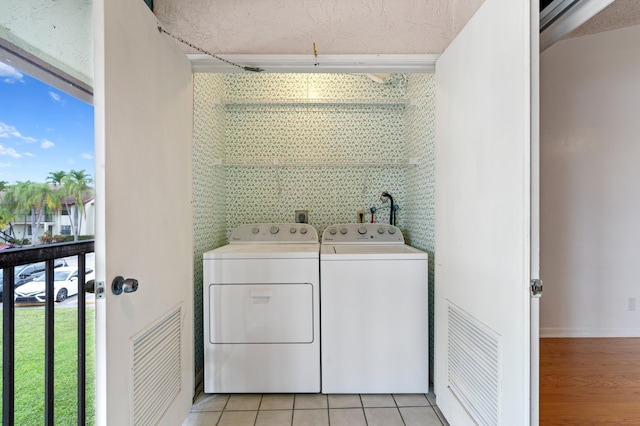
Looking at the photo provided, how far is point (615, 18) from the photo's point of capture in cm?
232

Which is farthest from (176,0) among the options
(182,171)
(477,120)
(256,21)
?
(477,120)

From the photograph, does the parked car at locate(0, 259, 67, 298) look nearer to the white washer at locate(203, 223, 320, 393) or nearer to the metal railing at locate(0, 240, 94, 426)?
the metal railing at locate(0, 240, 94, 426)

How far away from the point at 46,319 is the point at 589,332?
3.82 metres

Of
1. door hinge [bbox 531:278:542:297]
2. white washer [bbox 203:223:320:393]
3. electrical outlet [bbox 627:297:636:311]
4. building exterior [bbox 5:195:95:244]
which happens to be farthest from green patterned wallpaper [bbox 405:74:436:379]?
electrical outlet [bbox 627:297:636:311]

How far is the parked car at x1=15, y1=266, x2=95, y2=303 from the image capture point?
1.07 m

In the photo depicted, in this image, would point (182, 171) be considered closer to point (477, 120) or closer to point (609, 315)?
point (477, 120)

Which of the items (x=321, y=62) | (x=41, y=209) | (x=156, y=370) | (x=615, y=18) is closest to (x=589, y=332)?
(x=615, y=18)

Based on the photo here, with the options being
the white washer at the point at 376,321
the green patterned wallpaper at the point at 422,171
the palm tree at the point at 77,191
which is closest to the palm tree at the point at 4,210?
the palm tree at the point at 77,191

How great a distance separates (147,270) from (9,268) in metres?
0.39

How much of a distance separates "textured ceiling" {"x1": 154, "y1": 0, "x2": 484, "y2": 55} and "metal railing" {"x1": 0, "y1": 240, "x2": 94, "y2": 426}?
122 centimetres

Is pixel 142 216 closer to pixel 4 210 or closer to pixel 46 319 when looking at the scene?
pixel 4 210

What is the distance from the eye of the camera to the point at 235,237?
7.60ft

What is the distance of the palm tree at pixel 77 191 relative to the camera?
1212mm

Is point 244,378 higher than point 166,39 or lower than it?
lower
